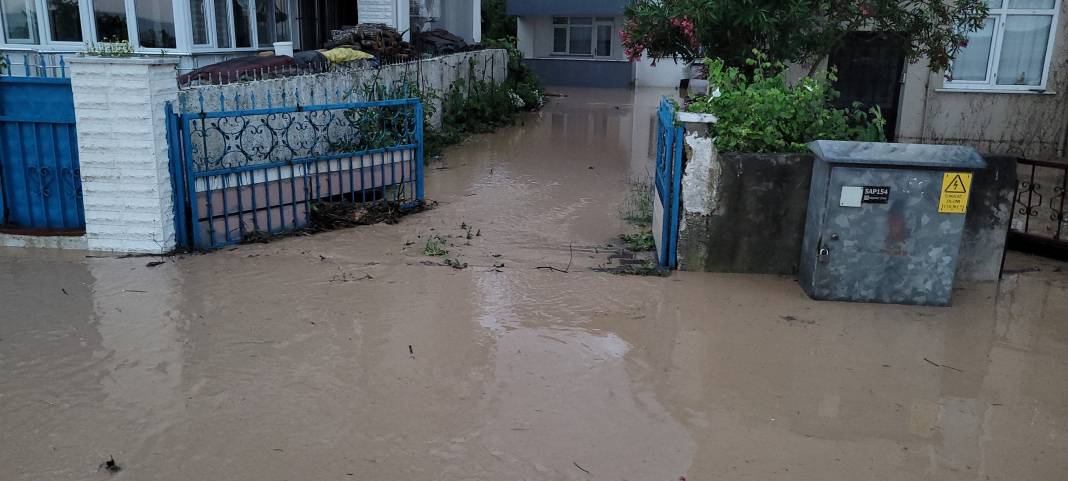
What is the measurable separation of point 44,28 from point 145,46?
1.55 metres

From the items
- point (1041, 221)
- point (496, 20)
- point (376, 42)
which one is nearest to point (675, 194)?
point (1041, 221)

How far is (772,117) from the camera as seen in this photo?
6453 millimetres

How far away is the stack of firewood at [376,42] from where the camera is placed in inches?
516

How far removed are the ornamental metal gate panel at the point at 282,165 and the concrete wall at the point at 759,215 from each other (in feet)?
11.2

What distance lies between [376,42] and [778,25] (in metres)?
7.42

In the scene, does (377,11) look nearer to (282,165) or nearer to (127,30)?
(127,30)

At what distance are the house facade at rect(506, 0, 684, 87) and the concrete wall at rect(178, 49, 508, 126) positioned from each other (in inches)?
514

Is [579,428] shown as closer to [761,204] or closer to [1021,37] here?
[761,204]

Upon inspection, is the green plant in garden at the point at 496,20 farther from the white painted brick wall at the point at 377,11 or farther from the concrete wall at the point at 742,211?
the concrete wall at the point at 742,211

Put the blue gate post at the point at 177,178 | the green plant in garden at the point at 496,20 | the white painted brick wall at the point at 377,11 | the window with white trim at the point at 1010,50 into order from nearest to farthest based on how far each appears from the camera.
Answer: the blue gate post at the point at 177,178
the window with white trim at the point at 1010,50
the white painted brick wall at the point at 377,11
the green plant in garden at the point at 496,20

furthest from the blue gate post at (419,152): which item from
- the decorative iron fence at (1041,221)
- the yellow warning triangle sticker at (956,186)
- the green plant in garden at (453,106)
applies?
the decorative iron fence at (1041,221)

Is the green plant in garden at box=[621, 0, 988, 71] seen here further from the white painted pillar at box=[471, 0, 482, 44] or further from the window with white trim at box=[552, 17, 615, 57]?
the window with white trim at box=[552, 17, 615, 57]

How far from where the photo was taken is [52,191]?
699 cm

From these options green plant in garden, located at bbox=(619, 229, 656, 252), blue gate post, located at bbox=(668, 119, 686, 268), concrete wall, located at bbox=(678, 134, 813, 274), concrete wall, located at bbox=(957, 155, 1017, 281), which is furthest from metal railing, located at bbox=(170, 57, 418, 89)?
concrete wall, located at bbox=(957, 155, 1017, 281)
